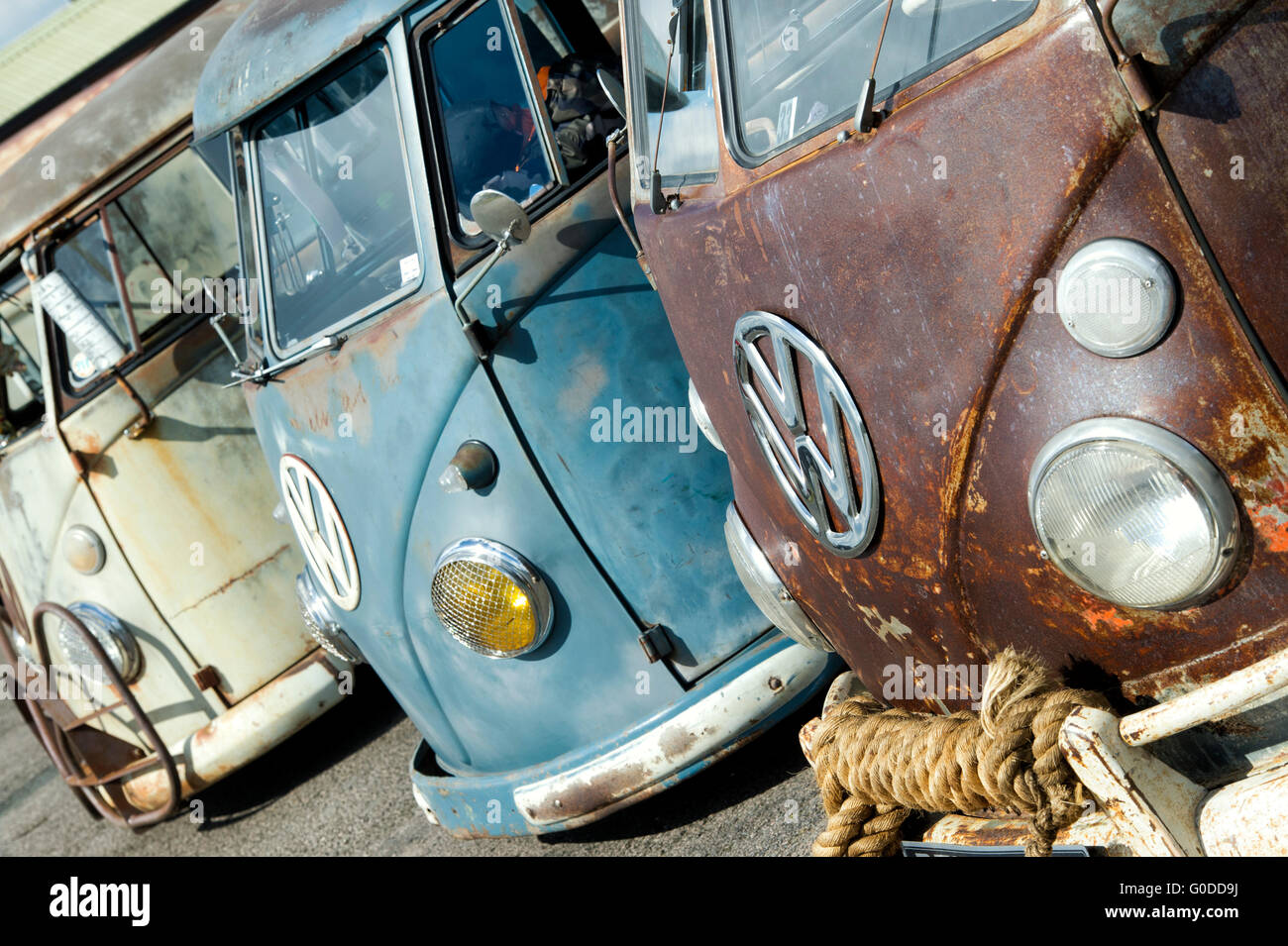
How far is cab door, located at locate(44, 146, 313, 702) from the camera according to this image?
4.55m

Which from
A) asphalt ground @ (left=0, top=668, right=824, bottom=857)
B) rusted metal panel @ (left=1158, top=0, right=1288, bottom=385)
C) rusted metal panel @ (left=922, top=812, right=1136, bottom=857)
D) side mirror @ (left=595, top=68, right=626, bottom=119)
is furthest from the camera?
asphalt ground @ (left=0, top=668, right=824, bottom=857)

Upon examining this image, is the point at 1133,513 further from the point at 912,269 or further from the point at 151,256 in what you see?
the point at 151,256

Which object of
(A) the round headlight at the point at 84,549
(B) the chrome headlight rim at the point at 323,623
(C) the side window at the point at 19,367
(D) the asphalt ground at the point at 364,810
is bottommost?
(D) the asphalt ground at the point at 364,810

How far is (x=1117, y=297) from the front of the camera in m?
1.55

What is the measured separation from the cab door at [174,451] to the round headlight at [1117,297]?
378cm

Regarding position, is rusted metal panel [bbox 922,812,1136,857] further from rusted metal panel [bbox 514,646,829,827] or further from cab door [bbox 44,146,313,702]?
cab door [bbox 44,146,313,702]

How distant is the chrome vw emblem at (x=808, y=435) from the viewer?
78.4 inches

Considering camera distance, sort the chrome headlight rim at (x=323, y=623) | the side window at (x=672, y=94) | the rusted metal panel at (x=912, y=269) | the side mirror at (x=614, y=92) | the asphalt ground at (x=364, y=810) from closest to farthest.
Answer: the rusted metal panel at (x=912, y=269) < the side window at (x=672, y=94) < the side mirror at (x=614, y=92) < the asphalt ground at (x=364, y=810) < the chrome headlight rim at (x=323, y=623)

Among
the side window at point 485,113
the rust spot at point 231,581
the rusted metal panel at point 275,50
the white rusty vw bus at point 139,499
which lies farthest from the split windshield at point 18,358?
the side window at point 485,113

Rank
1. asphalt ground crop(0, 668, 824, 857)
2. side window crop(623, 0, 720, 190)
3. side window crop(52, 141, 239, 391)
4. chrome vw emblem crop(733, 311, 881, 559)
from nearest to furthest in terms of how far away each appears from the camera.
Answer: chrome vw emblem crop(733, 311, 881, 559) → side window crop(623, 0, 720, 190) → asphalt ground crop(0, 668, 824, 857) → side window crop(52, 141, 239, 391)

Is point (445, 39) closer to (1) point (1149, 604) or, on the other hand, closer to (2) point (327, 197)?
(2) point (327, 197)

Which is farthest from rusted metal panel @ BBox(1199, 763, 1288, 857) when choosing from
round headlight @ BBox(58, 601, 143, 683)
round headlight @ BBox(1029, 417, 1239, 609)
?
round headlight @ BBox(58, 601, 143, 683)

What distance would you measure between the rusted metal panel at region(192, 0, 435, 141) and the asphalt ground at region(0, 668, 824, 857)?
2306 mm

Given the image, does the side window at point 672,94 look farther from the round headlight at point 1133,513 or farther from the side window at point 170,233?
the side window at point 170,233
